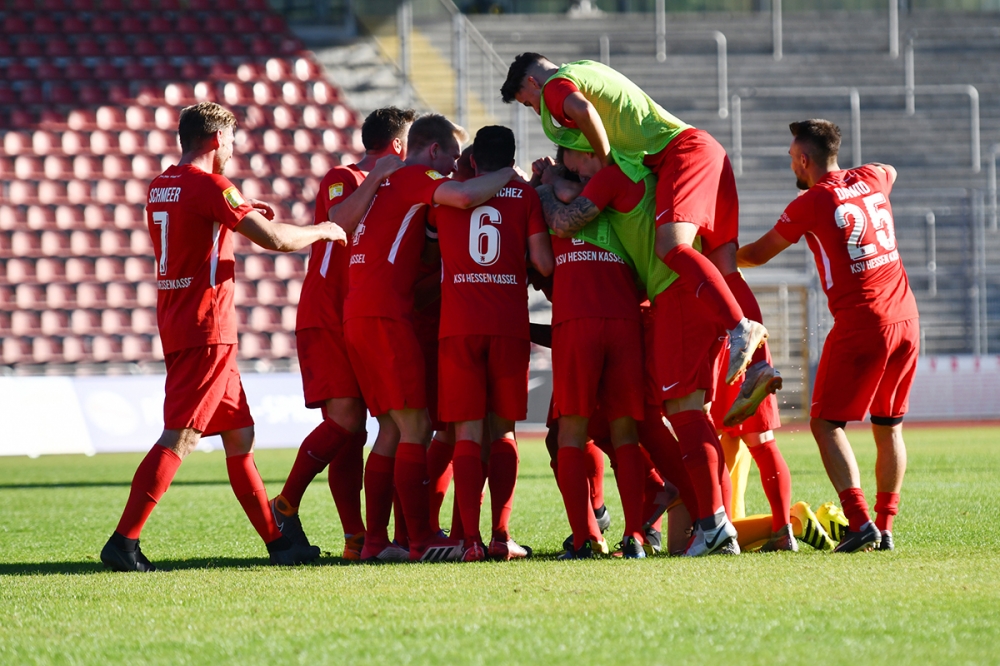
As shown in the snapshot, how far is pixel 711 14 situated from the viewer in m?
23.1

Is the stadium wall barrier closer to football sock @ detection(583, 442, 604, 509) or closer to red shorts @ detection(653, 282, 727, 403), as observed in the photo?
football sock @ detection(583, 442, 604, 509)

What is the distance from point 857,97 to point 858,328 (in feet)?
49.7

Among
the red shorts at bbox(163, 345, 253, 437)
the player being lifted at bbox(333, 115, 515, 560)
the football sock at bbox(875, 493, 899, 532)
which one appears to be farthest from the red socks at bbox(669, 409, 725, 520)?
the red shorts at bbox(163, 345, 253, 437)

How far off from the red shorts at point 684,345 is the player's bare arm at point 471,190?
942mm

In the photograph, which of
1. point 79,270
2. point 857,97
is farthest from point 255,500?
point 857,97

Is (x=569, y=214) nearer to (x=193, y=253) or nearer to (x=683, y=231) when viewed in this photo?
(x=683, y=231)

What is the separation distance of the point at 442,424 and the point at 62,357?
11.7 metres

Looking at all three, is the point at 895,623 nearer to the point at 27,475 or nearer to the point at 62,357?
the point at 27,475

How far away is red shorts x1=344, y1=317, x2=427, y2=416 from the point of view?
570 cm

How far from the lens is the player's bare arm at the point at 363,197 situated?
5922mm

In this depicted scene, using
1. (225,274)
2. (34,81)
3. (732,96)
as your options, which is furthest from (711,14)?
(225,274)

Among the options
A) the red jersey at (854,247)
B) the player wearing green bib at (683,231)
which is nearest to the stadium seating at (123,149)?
the player wearing green bib at (683,231)

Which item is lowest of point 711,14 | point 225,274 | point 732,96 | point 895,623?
point 895,623

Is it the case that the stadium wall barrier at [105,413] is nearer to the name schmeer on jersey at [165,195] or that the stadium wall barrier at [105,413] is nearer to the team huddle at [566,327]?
the team huddle at [566,327]
